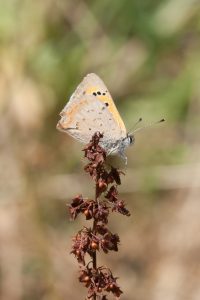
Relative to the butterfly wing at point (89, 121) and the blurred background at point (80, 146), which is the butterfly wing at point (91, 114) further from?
the blurred background at point (80, 146)

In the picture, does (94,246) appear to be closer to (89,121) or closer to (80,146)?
(89,121)

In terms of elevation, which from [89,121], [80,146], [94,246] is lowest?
[94,246]

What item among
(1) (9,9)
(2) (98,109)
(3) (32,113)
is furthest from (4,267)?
(2) (98,109)

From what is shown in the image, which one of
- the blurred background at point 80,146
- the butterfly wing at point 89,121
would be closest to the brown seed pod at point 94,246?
the butterfly wing at point 89,121

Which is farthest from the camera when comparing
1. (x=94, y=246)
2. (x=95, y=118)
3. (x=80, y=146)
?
(x=80, y=146)

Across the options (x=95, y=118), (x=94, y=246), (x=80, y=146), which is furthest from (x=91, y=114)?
(x=80, y=146)

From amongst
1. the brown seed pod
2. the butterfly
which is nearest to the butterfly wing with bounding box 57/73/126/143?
the butterfly
